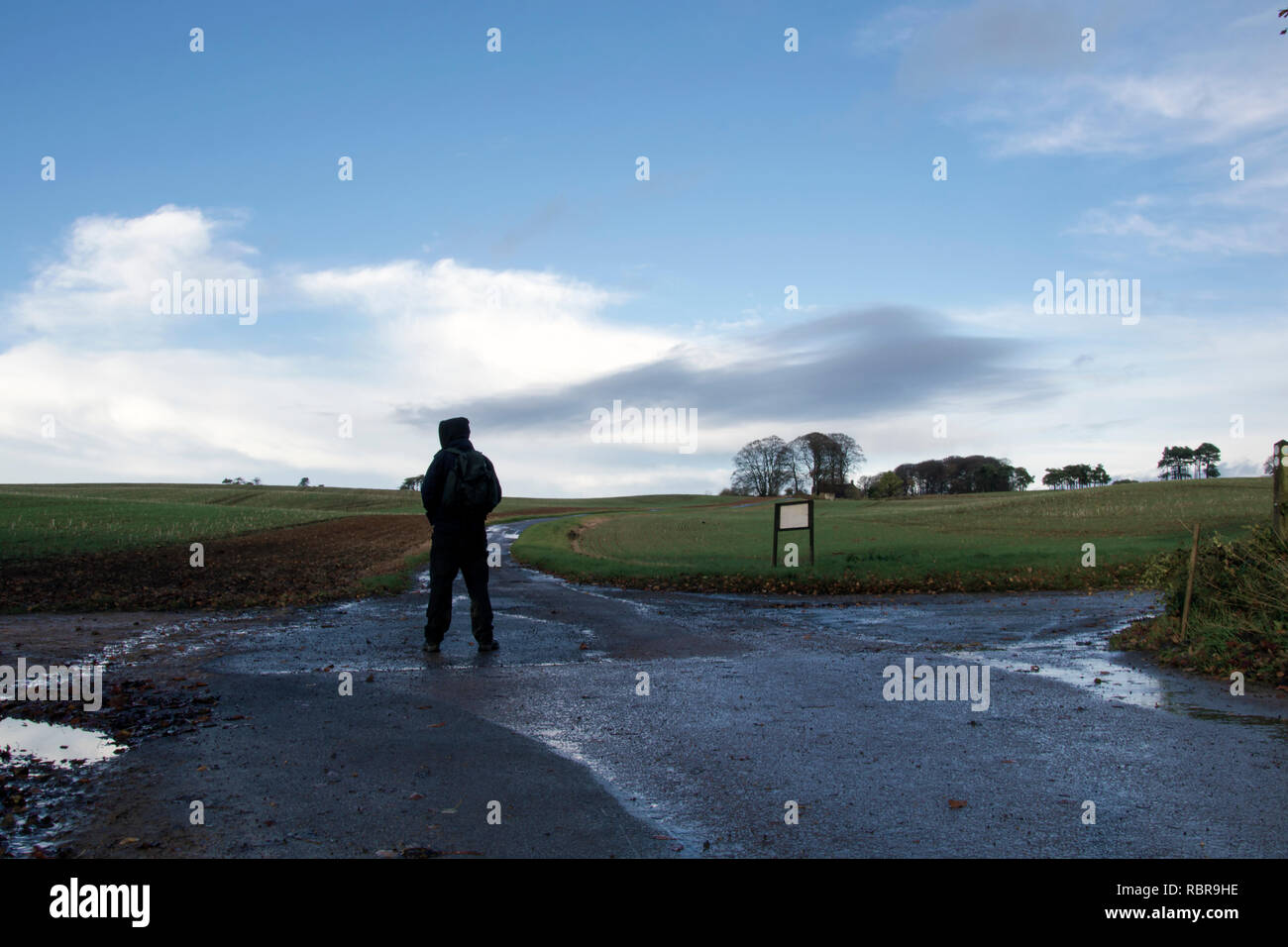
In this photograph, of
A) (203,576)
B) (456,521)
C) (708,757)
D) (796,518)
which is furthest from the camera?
(796,518)

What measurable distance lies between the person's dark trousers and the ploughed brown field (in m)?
7.10

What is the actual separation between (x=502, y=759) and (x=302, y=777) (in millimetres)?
1296

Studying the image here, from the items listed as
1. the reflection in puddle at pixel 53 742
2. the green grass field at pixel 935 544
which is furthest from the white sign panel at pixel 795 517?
the reflection in puddle at pixel 53 742

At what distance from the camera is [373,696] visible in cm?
839

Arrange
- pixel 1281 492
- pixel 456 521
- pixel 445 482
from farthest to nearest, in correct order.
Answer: pixel 1281 492, pixel 456 521, pixel 445 482

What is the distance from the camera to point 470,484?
425 inches

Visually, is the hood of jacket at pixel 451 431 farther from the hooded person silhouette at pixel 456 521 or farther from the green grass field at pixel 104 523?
the green grass field at pixel 104 523

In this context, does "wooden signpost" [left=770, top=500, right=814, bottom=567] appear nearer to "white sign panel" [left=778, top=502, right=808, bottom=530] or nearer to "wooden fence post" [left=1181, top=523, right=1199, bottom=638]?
"white sign panel" [left=778, top=502, right=808, bottom=530]

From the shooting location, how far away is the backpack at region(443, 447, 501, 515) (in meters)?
10.7

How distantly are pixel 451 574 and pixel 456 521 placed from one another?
0.67 meters

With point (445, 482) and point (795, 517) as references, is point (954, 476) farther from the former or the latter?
point (445, 482)

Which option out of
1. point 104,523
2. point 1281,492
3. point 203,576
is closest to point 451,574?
point 1281,492

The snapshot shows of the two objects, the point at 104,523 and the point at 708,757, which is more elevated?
the point at 104,523
